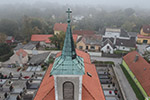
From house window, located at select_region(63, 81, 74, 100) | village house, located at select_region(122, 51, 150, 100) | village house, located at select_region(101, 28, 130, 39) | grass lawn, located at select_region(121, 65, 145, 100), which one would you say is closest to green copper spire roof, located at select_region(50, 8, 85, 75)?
house window, located at select_region(63, 81, 74, 100)

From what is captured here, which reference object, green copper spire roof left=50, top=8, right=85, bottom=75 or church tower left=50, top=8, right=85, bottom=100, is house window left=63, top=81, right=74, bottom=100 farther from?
green copper spire roof left=50, top=8, right=85, bottom=75

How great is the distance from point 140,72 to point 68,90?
66.2ft

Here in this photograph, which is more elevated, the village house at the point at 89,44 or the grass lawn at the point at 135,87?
the village house at the point at 89,44

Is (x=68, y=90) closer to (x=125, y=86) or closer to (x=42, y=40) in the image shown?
(x=125, y=86)

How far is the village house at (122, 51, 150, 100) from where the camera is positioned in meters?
21.8

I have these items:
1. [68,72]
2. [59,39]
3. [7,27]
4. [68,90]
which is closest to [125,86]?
[68,90]

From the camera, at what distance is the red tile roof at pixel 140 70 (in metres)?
22.3

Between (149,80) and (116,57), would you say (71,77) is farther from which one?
(116,57)

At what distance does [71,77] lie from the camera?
1081 centimetres

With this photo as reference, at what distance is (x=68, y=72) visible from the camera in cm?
1043

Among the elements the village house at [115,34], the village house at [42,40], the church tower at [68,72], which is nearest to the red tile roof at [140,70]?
the church tower at [68,72]

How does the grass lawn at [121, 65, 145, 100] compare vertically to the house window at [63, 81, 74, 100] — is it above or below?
below

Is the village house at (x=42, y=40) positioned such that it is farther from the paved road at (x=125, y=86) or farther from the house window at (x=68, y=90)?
the house window at (x=68, y=90)

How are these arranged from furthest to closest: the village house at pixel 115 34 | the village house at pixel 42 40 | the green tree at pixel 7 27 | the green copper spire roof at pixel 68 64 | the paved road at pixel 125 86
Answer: the green tree at pixel 7 27 < the village house at pixel 115 34 < the village house at pixel 42 40 < the paved road at pixel 125 86 < the green copper spire roof at pixel 68 64
